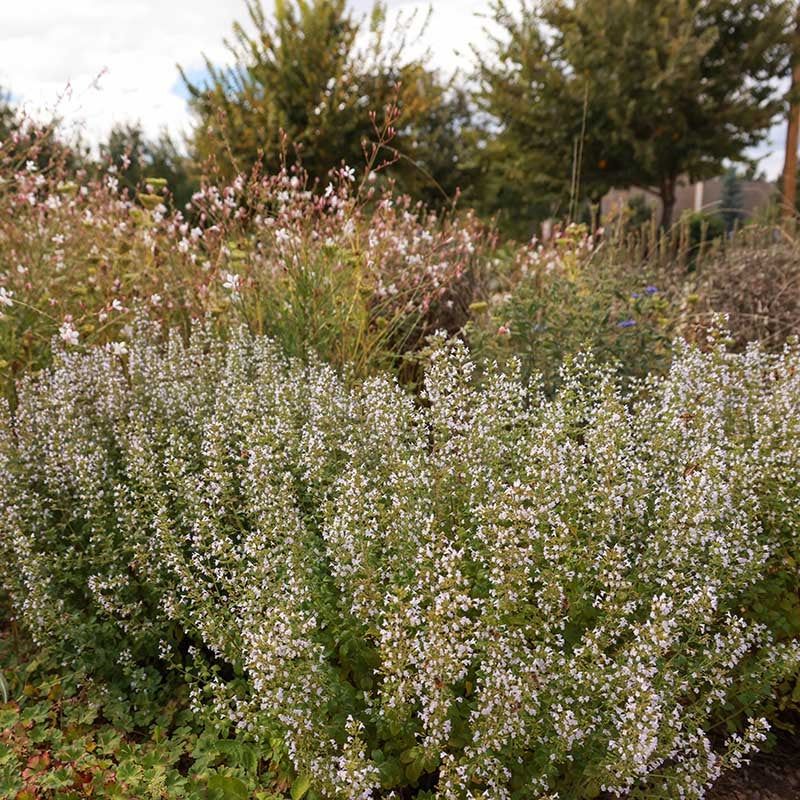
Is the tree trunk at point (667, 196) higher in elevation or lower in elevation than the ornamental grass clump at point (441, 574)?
higher

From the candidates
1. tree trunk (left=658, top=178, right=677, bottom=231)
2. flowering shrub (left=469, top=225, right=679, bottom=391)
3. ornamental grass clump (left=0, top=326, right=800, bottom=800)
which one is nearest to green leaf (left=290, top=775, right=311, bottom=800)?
ornamental grass clump (left=0, top=326, right=800, bottom=800)

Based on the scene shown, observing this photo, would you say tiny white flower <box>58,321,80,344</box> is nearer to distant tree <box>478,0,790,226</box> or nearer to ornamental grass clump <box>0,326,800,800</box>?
ornamental grass clump <box>0,326,800,800</box>

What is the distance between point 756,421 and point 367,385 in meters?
1.62

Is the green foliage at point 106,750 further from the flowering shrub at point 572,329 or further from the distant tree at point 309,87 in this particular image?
the distant tree at point 309,87

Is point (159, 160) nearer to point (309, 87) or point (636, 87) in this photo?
point (309, 87)

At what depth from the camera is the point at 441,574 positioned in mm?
2463

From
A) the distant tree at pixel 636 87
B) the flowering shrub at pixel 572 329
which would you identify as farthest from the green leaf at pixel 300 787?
the distant tree at pixel 636 87

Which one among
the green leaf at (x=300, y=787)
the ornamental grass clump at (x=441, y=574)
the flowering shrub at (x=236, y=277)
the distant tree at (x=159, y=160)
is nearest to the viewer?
the ornamental grass clump at (x=441, y=574)

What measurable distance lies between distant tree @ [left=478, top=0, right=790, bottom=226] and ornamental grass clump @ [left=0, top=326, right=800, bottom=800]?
12595 mm

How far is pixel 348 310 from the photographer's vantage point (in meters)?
4.82

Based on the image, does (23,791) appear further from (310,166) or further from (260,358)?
(310,166)

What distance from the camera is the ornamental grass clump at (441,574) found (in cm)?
227

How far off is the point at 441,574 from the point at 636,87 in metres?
15.1

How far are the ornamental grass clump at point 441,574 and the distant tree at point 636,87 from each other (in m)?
12.6
